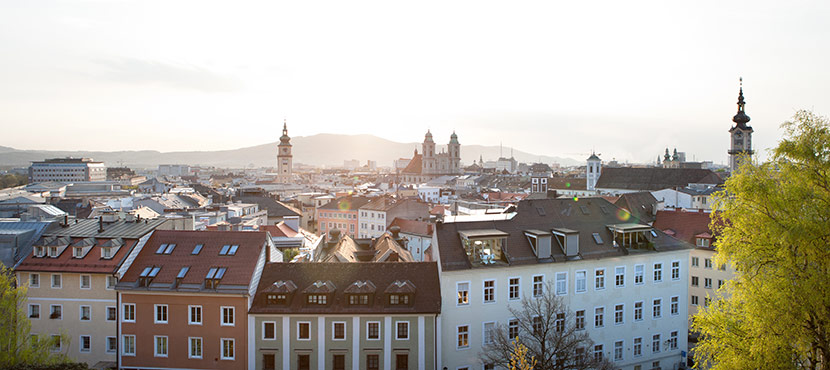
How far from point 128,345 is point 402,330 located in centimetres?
1527

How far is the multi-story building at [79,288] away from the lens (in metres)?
31.2

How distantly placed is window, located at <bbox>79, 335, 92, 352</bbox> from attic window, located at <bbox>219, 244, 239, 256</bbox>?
899 centimetres

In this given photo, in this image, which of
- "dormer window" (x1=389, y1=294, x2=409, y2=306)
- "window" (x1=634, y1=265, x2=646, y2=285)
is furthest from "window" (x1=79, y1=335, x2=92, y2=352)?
"window" (x1=634, y1=265, x2=646, y2=285)

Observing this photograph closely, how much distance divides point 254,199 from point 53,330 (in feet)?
195

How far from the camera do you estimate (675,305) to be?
3450 centimetres

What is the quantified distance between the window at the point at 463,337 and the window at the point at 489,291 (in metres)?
1.85

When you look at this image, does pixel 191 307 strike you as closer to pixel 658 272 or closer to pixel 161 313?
pixel 161 313

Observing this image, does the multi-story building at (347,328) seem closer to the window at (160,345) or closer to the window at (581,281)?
the window at (160,345)

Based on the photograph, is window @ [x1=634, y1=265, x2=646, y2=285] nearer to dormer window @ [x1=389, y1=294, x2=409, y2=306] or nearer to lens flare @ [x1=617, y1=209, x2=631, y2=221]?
lens flare @ [x1=617, y1=209, x2=631, y2=221]

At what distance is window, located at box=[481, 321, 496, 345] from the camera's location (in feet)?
97.9

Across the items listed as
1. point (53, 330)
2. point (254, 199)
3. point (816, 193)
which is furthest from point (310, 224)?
point (816, 193)

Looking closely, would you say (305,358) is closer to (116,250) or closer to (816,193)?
(116,250)

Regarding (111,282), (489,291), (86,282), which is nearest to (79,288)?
(86,282)

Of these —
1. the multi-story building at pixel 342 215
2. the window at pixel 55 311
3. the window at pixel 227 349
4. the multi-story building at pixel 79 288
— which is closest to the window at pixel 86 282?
the multi-story building at pixel 79 288
